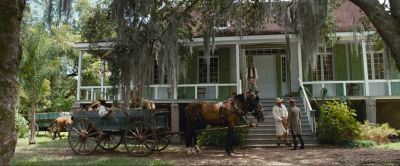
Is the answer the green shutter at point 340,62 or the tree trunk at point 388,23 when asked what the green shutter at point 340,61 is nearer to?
the green shutter at point 340,62

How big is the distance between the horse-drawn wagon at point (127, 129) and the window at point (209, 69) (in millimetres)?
8681

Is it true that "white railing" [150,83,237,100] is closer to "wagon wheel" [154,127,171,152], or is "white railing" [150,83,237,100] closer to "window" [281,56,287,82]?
"window" [281,56,287,82]

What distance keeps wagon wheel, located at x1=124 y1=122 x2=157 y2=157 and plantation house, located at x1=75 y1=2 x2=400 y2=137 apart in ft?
18.2

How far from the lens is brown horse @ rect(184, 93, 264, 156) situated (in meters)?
13.0

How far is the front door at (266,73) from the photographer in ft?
70.6

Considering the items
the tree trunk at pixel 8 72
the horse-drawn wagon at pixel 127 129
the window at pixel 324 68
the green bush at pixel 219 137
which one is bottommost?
the green bush at pixel 219 137

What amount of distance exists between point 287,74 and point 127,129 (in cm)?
1056

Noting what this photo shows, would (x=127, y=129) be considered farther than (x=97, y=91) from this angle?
→ No

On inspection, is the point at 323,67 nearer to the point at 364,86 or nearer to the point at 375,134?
the point at 364,86


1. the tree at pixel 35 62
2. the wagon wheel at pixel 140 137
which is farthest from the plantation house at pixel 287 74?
the wagon wheel at pixel 140 137

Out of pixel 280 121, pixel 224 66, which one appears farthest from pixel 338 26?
pixel 280 121

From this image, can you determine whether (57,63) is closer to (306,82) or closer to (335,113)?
(306,82)

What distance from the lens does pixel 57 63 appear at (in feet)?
69.8

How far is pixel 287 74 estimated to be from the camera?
69.7 feet
